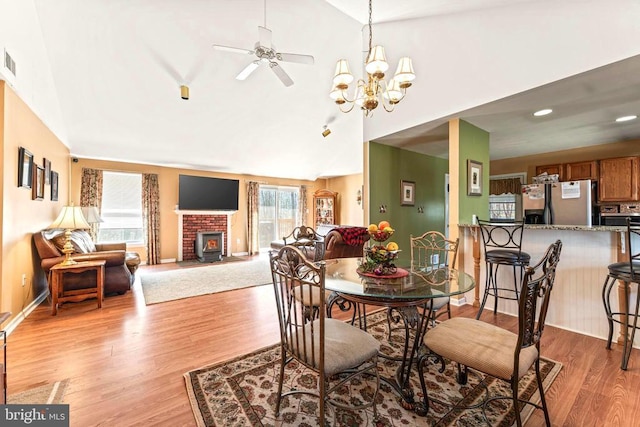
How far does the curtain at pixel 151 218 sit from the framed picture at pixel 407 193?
5484mm

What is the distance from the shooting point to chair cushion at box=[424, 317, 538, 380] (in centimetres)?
129

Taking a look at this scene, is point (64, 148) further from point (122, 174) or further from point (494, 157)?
point (494, 157)

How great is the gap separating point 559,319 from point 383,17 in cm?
389

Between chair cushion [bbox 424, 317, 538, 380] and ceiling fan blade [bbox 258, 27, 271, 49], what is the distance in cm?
316

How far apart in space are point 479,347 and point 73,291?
427 cm

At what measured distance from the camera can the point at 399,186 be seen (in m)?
4.91

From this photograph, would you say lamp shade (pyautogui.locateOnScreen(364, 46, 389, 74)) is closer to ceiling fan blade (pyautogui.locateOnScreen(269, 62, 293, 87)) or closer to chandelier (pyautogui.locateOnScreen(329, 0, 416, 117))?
chandelier (pyautogui.locateOnScreen(329, 0, 416, 117))

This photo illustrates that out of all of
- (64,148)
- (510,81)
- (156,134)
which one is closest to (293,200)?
(156,134)

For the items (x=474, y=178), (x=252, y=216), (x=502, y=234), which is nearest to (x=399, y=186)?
(x=474, y=178)

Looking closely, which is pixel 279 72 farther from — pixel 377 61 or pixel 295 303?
pixel 295 303

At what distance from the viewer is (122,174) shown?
6020 millimetres

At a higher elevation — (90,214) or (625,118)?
(625,118)

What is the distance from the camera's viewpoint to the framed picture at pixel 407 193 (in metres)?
4.94

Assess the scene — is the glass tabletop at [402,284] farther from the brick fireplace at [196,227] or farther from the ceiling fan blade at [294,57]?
the brick fireplace at [196,227]
